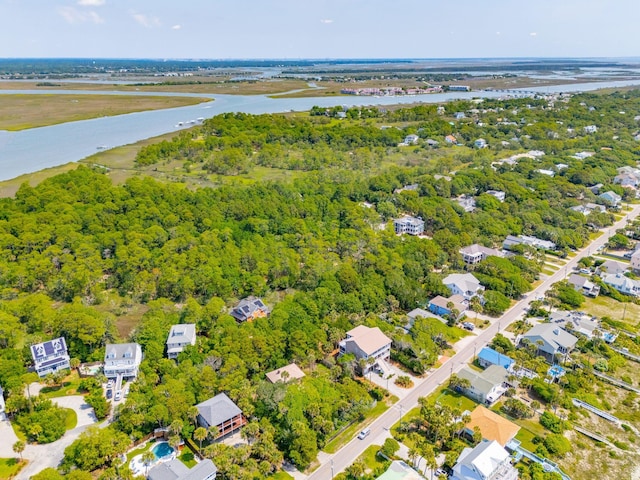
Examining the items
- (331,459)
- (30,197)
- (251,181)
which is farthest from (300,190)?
(331,459)

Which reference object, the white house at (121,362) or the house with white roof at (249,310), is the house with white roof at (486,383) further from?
the white house at (121,362)

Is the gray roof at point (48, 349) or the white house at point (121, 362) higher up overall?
the gray roof at point (48, 349)

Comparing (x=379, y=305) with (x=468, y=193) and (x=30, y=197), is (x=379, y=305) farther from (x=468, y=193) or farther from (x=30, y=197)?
(x=30, y=197)

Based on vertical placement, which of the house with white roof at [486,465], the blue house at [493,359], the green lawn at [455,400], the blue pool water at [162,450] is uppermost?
the house with white roof at [486,465]

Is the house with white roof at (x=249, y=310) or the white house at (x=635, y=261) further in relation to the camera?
the white house at (x=635, y=261)

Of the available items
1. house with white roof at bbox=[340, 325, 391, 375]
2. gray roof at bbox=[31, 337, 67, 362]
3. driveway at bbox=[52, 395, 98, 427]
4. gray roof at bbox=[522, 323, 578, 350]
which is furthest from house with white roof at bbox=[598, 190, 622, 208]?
gray roof at bbox=[31, 337, 67, 362]

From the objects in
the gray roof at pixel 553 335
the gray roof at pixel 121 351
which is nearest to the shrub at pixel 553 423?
the gray roof at pixel 553 335

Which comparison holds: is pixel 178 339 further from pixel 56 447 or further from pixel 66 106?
pixel 66 106
